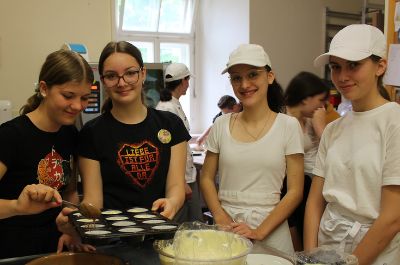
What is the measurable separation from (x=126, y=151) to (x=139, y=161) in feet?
0.19

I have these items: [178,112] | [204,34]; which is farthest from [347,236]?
[204,34]

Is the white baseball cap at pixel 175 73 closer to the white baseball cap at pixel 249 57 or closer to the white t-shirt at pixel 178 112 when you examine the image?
the white t-shirt at pixel 178 112

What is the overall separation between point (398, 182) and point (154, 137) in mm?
813

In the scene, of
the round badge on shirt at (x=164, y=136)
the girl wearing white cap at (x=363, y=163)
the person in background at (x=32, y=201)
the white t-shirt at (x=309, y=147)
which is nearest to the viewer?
the person in background at (x=32, y=201)

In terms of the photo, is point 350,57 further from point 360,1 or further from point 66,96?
point 360,1

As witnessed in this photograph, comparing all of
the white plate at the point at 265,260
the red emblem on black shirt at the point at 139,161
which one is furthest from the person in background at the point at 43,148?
the white plate at the point at 265,260

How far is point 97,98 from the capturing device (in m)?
3.03

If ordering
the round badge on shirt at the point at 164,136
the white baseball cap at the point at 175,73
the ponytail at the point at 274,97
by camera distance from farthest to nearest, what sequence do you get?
the white baseball cap at the point at 175,73, the ponytail at the point at 274,97, the round badge on shirt at the point at 164,136

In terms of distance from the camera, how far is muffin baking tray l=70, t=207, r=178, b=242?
0.92 m

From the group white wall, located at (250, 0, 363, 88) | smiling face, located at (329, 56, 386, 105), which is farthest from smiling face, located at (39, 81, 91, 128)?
white wall, located at (250, 0, 363, 88)

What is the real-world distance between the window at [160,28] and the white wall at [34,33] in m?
1.83

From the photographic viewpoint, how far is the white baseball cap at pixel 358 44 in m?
1.26

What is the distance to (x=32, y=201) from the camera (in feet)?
3.52

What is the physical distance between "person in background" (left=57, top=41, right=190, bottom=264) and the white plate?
1.30 feet
